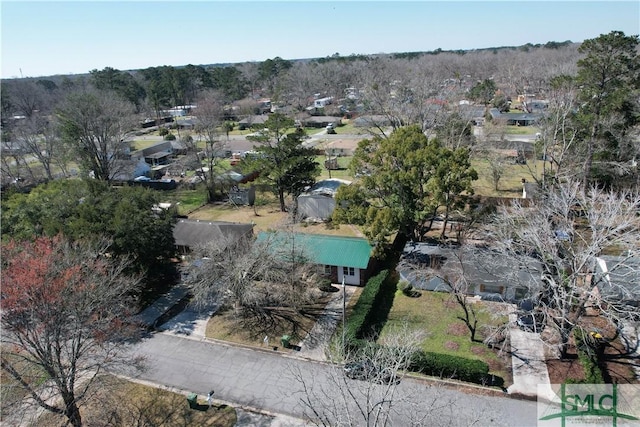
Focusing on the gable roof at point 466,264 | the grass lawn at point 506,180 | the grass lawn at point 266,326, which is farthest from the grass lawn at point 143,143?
the gable roof at point 466,264

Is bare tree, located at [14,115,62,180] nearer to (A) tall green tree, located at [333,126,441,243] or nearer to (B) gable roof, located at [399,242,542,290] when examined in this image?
(A) tall green tree, located at [333,126,441,243]

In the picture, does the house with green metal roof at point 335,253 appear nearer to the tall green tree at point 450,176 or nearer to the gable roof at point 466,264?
the gable roof at point 466,264

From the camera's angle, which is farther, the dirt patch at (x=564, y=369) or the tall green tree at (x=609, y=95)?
the tall green tree at (x=609, y=95)

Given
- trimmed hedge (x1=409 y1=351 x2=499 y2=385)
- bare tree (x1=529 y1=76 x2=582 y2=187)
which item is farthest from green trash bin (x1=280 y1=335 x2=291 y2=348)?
bare tree (x1=529 y1=76 x2=582 y2=187)

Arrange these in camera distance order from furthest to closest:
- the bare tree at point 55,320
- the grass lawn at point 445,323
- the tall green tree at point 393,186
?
the tall green tree at point 393,186 < the grass lawn at point 445,323 < the bare tree at point 55,320

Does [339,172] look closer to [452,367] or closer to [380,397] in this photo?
[452,367]

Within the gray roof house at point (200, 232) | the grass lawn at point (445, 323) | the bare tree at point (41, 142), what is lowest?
the grass lawn at point (445, 323)

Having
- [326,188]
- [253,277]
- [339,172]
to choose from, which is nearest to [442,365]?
[253,277]
